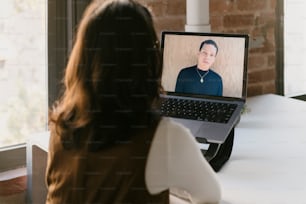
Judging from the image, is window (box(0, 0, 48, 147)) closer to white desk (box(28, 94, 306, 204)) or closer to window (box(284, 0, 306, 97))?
Result: white desk (box(28, 94, 306, 204))

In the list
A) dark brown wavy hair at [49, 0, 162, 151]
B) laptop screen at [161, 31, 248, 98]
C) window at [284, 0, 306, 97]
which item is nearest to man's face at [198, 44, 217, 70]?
laptop screen at [161, 31, 248, 98]

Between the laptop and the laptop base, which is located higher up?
the laptop

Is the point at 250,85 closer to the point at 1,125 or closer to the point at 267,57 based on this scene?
the point at 267,57

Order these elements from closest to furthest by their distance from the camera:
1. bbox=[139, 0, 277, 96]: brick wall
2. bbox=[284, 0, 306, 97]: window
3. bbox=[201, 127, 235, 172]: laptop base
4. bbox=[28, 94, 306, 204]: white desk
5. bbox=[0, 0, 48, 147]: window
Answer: bbox=[28, 94, 306, 204]: white desk < bbox=[201, 127, 235, 172]: laptop base < bbox=[0, 0, 48, 147]: window < bbox=[139, 0, 277, 96]: brick wall < bbox=[284, 0, 306, 97]: window

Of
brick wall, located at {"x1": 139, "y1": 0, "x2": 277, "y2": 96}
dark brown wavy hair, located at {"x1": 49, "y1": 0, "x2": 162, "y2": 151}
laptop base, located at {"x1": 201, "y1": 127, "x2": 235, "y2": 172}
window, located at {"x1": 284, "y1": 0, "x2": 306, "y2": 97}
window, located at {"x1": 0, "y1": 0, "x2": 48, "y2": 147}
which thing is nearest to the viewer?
dark brown wavy hair, located at {"x1": 49, "y1": 0, "x2": 162, "y2": 151}

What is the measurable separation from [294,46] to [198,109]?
1.02 metres

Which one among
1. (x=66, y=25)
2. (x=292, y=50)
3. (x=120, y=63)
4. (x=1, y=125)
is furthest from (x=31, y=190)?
(x=292, y=50)

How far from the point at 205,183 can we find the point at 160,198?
0.08m

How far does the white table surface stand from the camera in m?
1.11

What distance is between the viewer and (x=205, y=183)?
0.94 metres

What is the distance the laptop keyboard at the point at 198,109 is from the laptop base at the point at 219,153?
0.17 ft

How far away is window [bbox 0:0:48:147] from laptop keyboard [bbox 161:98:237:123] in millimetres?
458

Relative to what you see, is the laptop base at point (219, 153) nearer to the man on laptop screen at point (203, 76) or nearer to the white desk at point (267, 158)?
the white desk at point (267, 158)

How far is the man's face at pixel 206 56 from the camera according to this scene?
140cm
